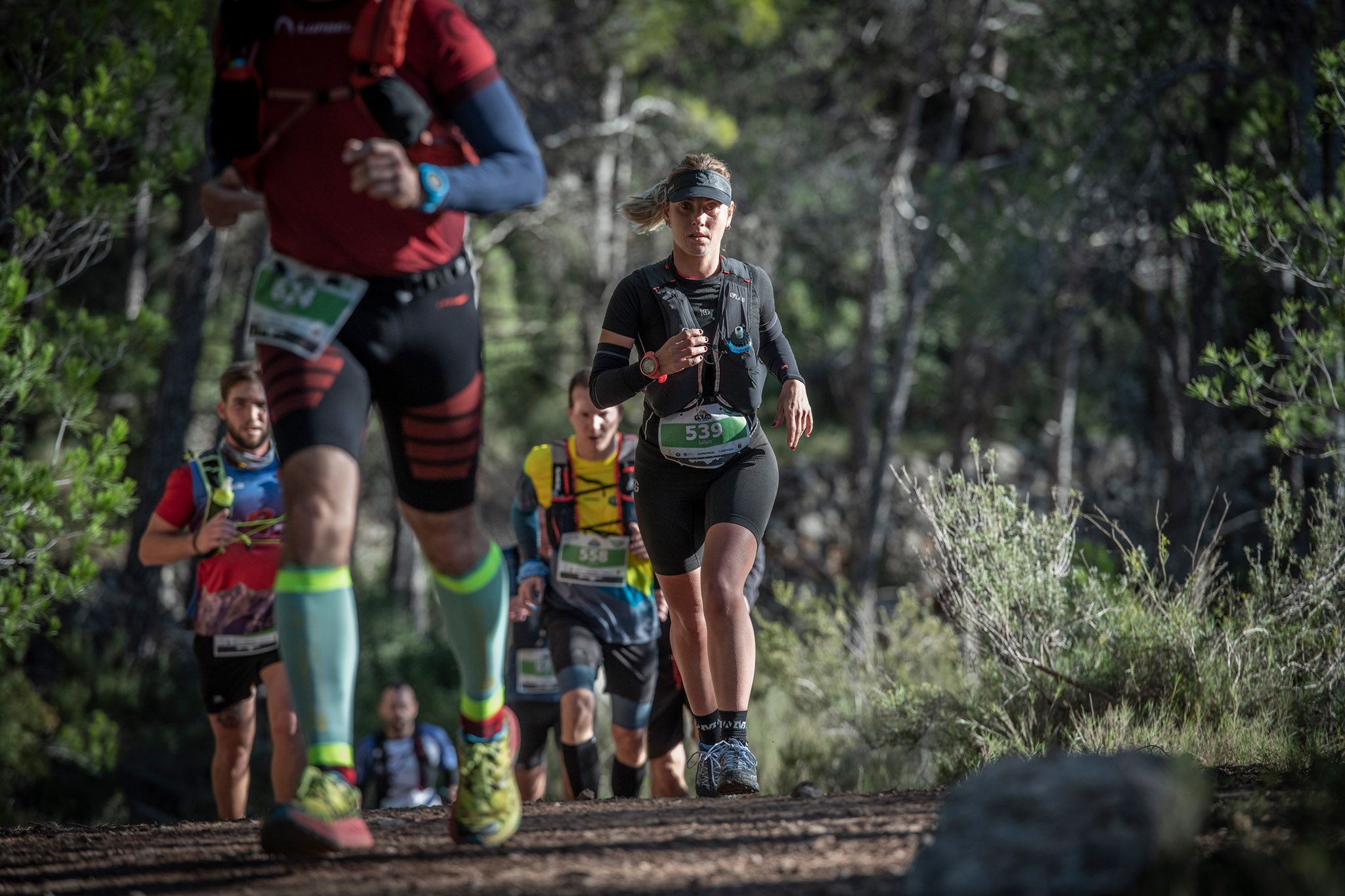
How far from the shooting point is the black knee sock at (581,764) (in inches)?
218

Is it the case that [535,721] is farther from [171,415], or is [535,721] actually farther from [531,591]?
[171,415]

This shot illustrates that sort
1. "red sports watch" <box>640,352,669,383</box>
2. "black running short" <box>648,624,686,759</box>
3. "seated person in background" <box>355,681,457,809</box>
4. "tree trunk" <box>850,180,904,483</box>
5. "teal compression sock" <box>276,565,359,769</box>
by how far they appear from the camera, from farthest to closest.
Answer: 1. "tree trunk" <box>850,180,904,483</box>
2. "seated person in background" <box>355,681,457,809</box>
3. "black running short" <box>648,624,686,759</box>
4. "red sports watch" <box>640,352,669,383</box>
5. "teal compression sock" <box>276,565,359,769</box>

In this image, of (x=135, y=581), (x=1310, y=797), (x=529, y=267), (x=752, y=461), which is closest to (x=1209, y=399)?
(x=752, y=461)

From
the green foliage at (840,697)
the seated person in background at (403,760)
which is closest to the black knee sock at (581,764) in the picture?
the green foliage at (840,697)

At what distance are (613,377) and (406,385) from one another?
1369 mm

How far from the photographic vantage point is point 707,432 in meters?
3.91

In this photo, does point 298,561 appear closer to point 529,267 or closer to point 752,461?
point 752,461

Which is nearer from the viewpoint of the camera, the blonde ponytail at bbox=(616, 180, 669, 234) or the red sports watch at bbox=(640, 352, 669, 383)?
the red sports watch at bbox=(640, 352, 669, 383)

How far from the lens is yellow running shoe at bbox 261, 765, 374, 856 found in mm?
2400

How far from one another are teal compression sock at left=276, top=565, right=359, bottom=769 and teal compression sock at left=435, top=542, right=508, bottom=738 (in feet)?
1.02

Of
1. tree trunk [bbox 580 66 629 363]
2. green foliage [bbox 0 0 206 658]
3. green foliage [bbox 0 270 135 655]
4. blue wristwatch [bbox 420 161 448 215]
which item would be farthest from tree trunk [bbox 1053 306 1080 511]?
blue wristwatch [bbox 420 161 448 215]

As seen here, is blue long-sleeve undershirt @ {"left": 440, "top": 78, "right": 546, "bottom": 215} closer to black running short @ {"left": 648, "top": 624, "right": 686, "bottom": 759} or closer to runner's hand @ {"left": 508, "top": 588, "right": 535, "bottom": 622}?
runner's hand @ {"left": 508, "top": 588, "right": 535, "bottom": 622}

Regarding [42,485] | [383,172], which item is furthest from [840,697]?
[383,172]

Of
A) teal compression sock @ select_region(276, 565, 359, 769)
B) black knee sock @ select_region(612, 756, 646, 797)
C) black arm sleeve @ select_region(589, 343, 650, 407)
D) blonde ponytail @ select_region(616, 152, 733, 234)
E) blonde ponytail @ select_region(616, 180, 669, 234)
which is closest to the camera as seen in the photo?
teal compression sock @ select_region(276, 565, 359, 769)
